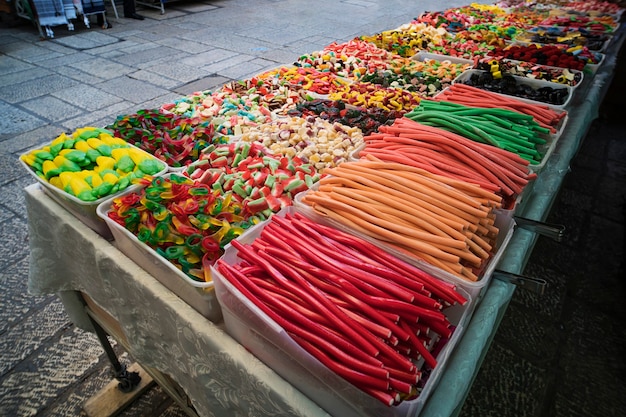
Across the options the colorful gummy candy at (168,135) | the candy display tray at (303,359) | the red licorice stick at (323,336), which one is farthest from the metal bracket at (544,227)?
the colorful gummy candy at (168,135)

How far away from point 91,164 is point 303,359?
3.94 ft

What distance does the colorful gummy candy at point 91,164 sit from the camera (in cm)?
142

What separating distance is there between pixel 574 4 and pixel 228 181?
560cm

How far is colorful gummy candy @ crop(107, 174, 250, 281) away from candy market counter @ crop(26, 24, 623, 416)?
5.0 inches

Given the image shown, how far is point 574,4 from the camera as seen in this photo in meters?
4.99

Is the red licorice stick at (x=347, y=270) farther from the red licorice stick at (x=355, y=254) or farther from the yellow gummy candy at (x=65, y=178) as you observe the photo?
the yellow gummy candy at (x=65, y=178)

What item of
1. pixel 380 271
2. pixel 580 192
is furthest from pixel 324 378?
pixel 580 192

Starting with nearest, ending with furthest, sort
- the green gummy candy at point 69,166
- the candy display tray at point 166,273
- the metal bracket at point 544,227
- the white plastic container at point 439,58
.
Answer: the candy display tray at point 166,273 < the metal bracket at point 544,227 < the green gummy candy at point 69,166 < the white plastic container at point 439,58

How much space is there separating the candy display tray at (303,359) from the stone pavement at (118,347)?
117cm

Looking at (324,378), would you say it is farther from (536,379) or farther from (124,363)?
(536,379)

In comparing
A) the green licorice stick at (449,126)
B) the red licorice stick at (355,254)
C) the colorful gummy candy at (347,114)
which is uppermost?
the green licorice stick at (449,126)

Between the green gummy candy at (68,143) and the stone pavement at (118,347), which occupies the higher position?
the green gummy candy at (68,143)

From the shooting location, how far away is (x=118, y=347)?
2145mm

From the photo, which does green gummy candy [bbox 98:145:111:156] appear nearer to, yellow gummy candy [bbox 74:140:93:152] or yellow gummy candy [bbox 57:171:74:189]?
yellow gummy candy [bbox 74:140:93:152]
